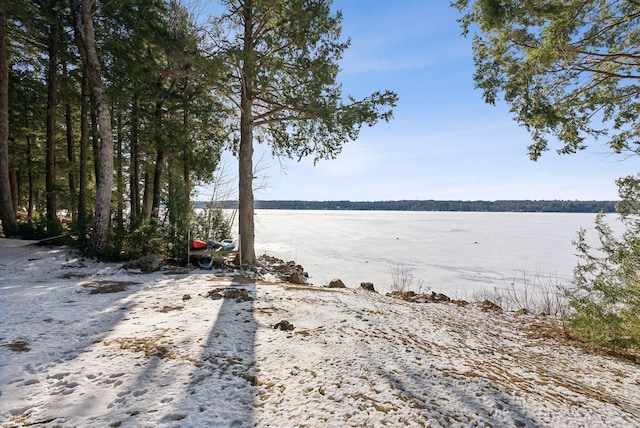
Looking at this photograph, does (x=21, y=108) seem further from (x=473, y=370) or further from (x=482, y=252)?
(x=482, y=252)

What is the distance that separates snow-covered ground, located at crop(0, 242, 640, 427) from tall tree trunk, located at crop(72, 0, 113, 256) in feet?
10.6

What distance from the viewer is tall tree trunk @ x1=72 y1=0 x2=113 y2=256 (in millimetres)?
7250

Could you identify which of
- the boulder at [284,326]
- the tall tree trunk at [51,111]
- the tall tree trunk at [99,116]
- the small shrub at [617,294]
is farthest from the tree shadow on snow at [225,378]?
the tall tree trunk at [51,111]

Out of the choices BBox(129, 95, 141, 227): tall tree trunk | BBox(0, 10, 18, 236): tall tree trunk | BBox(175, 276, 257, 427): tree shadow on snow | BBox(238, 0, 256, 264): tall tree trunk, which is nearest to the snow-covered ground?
BBox(175, 276, 257, 427): tree shadow on snow

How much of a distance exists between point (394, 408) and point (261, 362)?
1.12 metres

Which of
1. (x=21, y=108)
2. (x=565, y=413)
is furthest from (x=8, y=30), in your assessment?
(x=565, y=413)

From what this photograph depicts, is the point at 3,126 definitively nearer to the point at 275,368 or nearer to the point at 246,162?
the point at 246,162

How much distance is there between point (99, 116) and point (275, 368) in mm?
7980

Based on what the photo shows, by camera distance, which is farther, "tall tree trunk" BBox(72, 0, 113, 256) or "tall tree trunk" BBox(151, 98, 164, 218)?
"tall tree trunk" BBox(151, 98, 164, 218)

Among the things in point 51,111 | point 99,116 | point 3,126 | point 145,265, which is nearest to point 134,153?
point 51,111

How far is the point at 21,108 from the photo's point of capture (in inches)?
492

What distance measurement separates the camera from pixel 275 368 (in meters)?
2.45

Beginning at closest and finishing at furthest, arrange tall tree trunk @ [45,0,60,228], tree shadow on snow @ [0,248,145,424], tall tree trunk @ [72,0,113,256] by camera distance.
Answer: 1. tree shadow on snow @ [0,248,145,424]
2. tall tree trunk @ [72,0,113,256]
3. tall tree trunk @ [45,0,60,228]

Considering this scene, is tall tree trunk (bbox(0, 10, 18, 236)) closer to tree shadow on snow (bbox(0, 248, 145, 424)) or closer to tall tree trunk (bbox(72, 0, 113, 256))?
tall tree trunk (bbox(72, 0, 113, 256))
